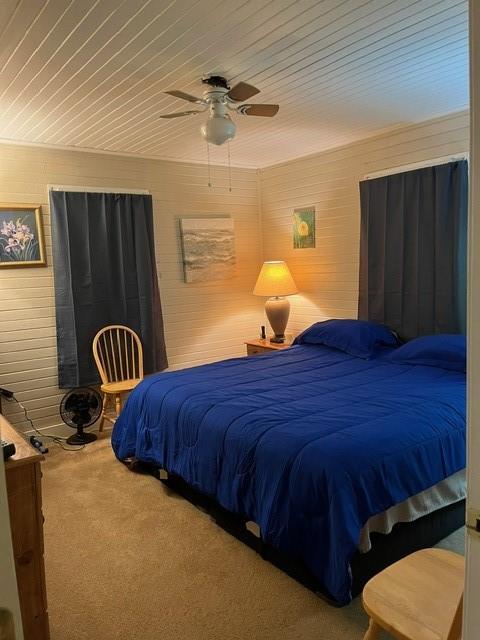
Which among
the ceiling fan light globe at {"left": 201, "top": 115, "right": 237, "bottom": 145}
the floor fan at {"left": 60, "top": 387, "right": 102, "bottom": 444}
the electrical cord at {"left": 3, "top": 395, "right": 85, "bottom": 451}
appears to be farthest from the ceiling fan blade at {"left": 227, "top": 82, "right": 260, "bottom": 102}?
the electrical cord at {"left": 3, "top": 395, "right": 85, "bottom": 451}

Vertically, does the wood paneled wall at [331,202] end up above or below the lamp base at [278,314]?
above

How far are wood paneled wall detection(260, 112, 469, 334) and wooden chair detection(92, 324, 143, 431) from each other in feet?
5.64

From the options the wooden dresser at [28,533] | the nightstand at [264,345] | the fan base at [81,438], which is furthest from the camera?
the nightstand at [264,345]

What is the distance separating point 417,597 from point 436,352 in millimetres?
2255

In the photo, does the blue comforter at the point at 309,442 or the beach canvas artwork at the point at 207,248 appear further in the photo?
the beach canvas artwork at the point at 207,248

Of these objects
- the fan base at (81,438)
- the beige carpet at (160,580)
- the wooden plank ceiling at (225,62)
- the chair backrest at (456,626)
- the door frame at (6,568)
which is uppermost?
the wooden plank ceiling at (225,62)

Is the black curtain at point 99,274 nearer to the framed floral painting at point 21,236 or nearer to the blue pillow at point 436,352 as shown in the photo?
the framed floral painting at point 21,236

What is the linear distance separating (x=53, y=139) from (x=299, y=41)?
2.38m

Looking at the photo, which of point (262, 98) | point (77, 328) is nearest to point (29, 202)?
point (77, 328)

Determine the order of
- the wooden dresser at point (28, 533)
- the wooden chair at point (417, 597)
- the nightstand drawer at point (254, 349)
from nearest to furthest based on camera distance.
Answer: the wooden chair at point (417, 597)
the wooden dresser at point (28, 533)
the nightstand drawer at point (254, 349)

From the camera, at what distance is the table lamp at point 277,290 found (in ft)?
15.4

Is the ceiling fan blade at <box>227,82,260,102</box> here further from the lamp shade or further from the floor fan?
the floor fan

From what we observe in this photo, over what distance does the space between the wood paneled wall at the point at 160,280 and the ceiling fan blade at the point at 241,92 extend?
2023 millimetres

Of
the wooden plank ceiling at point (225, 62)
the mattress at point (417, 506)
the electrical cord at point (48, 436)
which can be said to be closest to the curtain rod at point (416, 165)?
the wooden plank ceiling at point (225, 62)
